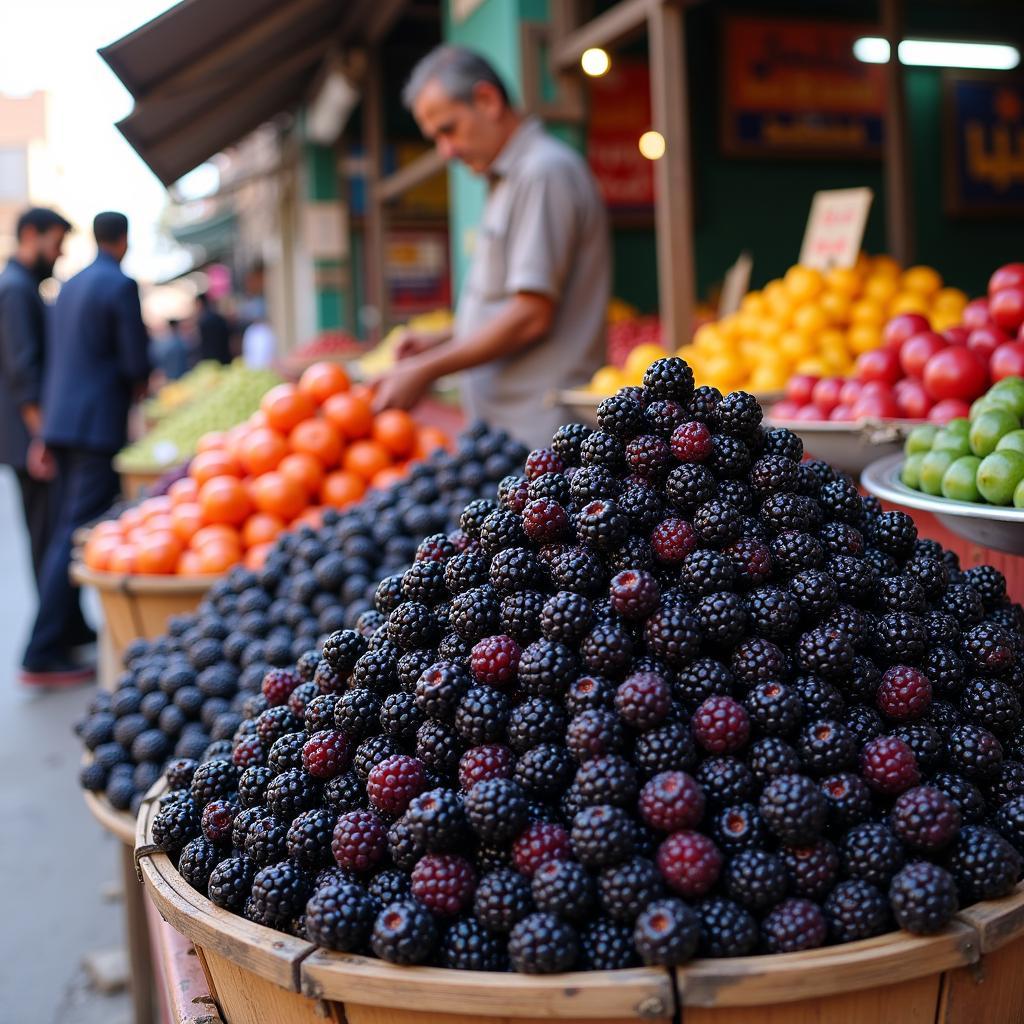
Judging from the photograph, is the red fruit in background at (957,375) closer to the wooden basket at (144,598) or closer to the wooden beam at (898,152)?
the wooden basket at (144,598)

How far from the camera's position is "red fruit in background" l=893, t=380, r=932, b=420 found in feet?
7.89

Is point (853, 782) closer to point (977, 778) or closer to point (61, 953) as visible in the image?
point (977, 778)

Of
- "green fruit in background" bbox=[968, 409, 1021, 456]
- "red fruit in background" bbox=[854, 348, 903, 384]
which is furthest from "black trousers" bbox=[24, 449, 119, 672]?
"green fruit in background" bbox=[968, 409, 1021, 456]

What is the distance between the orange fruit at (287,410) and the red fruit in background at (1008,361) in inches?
80.9

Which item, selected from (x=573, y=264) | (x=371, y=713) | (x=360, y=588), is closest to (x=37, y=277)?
(x=573, y=264)

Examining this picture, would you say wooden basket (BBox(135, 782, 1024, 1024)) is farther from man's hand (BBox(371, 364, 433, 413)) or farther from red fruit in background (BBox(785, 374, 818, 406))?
man's hand (BBox(371, 364, 433, 413))

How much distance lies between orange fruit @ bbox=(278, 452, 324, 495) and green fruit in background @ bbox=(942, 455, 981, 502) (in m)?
1.93

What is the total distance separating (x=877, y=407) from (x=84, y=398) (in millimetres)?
4282

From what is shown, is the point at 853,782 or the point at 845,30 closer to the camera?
the point at 853,782

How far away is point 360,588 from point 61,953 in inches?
66.1

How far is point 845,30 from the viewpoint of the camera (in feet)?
23.9

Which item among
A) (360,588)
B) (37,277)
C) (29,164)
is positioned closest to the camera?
(360,588)

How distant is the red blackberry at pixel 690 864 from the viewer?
1053 millimetres

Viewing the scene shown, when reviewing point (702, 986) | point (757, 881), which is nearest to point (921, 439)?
point (757, 881)
